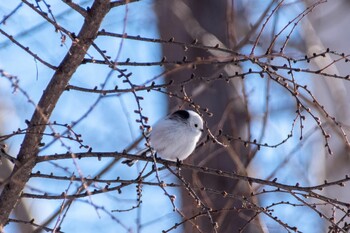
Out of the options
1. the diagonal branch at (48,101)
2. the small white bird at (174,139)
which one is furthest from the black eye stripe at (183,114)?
the diagonal branch at (48,101)

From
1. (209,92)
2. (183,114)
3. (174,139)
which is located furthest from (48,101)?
(209,92)

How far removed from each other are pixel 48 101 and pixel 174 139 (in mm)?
1314

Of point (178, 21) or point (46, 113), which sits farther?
point (178, 21)

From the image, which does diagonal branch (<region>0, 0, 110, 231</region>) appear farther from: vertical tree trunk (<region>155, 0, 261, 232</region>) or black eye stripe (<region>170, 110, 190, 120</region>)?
vertical tree trunk (<region>155, 0, 261, 232</region>)

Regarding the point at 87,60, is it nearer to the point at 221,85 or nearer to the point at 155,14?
the point at 221,85

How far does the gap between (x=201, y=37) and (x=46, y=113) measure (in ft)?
8.60

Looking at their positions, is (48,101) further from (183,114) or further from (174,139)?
(183,114)

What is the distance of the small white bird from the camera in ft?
12.0

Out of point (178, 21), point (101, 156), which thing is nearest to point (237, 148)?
point (178, 21)

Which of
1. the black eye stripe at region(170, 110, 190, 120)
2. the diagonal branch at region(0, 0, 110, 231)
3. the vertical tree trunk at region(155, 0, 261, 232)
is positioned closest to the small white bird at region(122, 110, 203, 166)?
the black eye stripe at region(170, 110, 190, 120)

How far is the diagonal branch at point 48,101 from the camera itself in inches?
92.0

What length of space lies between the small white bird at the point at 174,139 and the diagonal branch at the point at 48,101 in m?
1.13

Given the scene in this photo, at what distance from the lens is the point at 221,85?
4973mm

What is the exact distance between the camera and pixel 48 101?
8.07 feet
